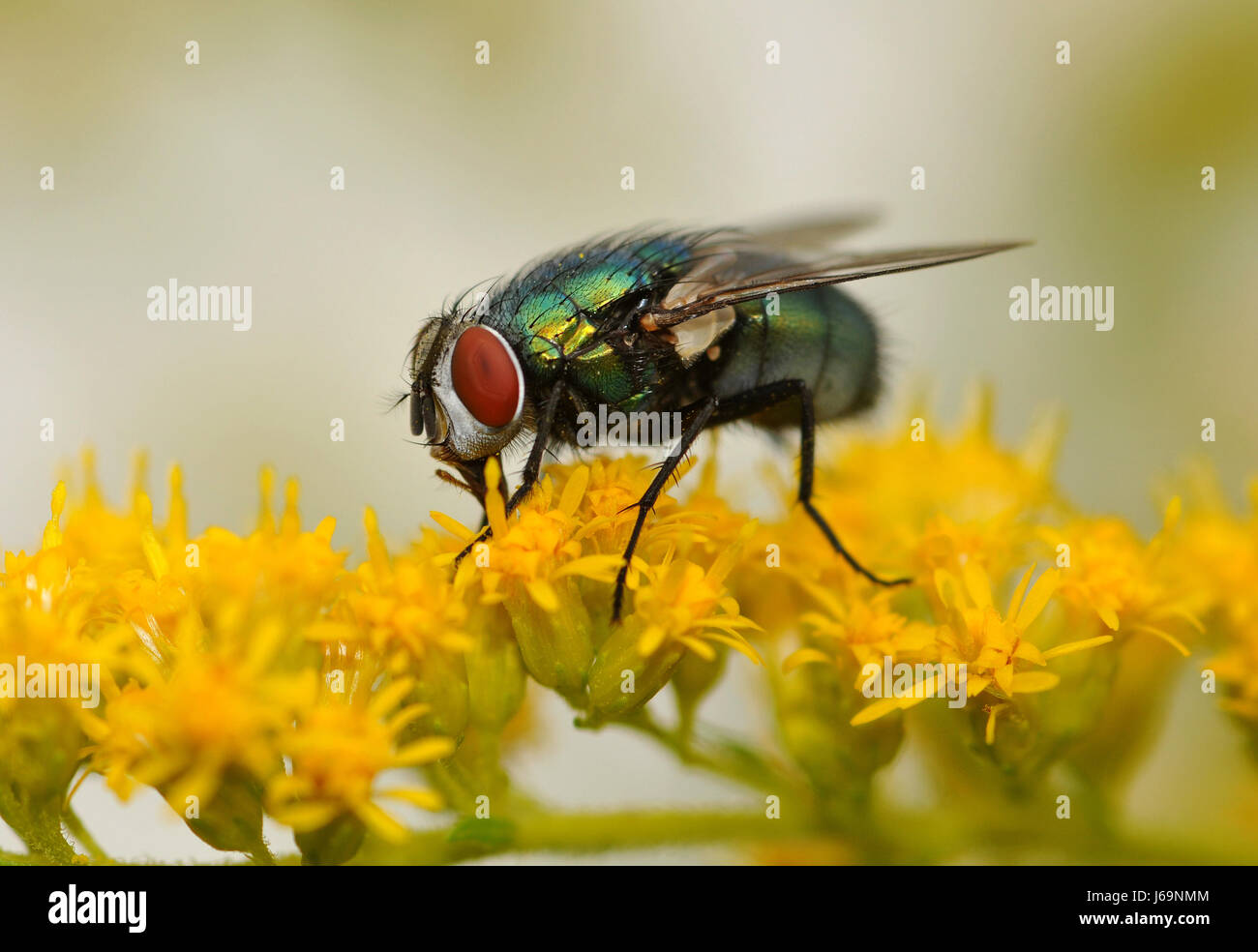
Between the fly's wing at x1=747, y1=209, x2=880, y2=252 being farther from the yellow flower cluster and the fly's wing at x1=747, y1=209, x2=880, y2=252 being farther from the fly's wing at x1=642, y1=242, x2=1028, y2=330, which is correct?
the yellow flower cluster

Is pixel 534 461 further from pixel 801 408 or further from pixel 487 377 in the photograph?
pixel 801 408

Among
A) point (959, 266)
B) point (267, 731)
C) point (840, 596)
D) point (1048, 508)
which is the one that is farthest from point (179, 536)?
point (959, 266)

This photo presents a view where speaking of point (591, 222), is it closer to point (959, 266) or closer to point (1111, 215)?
point (959, 266)

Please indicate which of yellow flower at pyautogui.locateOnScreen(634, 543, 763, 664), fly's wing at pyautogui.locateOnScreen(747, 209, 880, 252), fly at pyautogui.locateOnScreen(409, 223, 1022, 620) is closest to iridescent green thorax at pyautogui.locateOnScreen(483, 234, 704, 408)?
fly at pyautogui.locateOnScreen(409, 223, 1022, 620)

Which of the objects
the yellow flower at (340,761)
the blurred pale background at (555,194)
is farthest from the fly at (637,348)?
the blurred pale background at (555,194)

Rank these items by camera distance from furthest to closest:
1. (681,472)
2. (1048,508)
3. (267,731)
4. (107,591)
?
(1048,508), (681,472), (107,591), (267,731)

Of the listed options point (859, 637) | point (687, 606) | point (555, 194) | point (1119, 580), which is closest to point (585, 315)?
point (687, 606)
